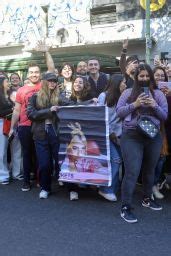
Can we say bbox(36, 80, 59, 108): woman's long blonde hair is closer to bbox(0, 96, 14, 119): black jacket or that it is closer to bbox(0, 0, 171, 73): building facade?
bbox(0, 96, 14, 119): black jacket

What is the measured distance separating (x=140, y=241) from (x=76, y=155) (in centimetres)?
181

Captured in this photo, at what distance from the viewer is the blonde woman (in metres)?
6.31

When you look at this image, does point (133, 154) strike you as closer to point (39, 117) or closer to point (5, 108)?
point (39, 117)

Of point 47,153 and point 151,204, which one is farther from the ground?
point 47,153

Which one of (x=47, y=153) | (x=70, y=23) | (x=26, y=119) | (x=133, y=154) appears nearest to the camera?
(x=133, y=154)

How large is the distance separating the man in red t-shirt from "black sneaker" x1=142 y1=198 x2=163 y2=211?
6.45 feet

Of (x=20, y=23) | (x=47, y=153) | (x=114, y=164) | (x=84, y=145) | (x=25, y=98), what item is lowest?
(x=114, y=164)

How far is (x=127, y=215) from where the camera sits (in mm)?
5348

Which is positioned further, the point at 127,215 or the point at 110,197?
the point at 110,197

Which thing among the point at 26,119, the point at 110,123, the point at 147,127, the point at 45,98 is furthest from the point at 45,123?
the point at 147,127

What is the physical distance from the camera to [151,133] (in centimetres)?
516

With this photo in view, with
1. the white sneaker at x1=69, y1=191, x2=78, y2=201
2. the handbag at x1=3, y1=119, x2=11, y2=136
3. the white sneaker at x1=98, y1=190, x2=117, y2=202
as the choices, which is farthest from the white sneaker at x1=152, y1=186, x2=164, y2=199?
the handbag at x1=3, y1=119, x2=11, y2=136

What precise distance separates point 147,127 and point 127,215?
3.54 ft

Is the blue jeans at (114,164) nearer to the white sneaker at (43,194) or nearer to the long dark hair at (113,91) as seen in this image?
the long dark hair at (113,91)
